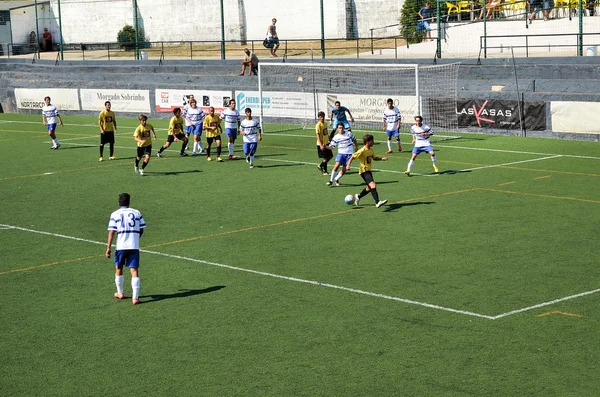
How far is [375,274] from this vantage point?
18.0 m

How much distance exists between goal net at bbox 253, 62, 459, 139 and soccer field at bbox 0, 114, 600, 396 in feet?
33.8

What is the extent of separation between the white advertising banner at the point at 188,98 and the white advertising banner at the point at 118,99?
947 millimetres

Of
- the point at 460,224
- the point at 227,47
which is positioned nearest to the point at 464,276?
the point at 460,224

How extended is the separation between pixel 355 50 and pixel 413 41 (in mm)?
3594

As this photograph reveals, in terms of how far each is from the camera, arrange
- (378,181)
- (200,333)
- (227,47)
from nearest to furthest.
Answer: (200,333) → (378,181) → (227,47)

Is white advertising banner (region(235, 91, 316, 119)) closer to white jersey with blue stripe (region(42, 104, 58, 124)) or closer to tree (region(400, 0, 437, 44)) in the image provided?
white jersey with blue stripe (region(42, 104, 58, 124))

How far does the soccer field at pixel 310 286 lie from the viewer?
12.8 metres

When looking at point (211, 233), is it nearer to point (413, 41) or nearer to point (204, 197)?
point (204, 197)

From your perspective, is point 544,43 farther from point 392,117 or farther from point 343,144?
point 343,144

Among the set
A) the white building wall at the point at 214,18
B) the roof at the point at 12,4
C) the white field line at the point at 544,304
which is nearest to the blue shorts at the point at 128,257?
the white field line at the point at 544,304

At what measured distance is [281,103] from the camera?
4600cm

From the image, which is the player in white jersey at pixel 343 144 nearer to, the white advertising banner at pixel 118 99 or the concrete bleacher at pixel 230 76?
the concrete bleacher at pixel 230 76

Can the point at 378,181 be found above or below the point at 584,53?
below

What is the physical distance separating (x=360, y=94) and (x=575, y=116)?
10638 mm
